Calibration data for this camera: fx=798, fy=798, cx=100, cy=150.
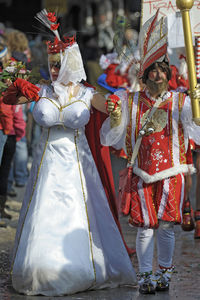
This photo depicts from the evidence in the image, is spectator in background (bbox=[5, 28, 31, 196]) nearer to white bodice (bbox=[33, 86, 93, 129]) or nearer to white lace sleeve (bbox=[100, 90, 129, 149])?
white bodice (bbox=[33, 86, 93, 129])

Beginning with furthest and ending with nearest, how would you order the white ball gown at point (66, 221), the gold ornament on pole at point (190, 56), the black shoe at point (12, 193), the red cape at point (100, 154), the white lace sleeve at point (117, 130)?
1. the black shoe at point (12, 193)
2. the red cape at point (100, 154)
3. the white lace sleeve at point (117, 130)
4. the white ball gown at point (66, 221)
5. the gold ornament on pole at point (190, 56)

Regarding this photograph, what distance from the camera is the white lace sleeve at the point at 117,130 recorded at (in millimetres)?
5598

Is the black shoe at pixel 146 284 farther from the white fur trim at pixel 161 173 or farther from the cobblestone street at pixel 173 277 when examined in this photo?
the white fur trim at pixel 161 173

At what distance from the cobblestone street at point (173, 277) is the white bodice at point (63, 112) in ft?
3.97

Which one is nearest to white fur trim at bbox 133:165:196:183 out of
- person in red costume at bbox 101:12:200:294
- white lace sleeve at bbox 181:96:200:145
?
person in red costume at bbox 101:12:200:294

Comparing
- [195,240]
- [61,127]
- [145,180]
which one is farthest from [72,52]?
[195,240]

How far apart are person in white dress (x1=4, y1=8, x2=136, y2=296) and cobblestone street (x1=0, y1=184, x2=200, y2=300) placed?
0.09 meters

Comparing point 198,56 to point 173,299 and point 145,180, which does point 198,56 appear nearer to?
point 145,180

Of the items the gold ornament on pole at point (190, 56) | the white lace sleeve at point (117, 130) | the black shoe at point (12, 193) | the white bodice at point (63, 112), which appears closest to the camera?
the gold ornament on pole at point (190, 56)

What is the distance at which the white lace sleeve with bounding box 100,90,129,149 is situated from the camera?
5.60m

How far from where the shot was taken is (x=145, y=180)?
5512 millimetres

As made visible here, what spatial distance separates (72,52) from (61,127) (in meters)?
0.56

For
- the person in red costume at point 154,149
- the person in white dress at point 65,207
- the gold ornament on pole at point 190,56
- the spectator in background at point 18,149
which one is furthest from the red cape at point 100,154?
the spectator in background at point 18,149

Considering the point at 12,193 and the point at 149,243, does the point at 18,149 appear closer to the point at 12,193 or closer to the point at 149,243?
the point at 12,193
